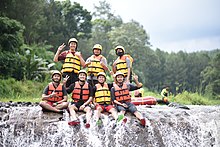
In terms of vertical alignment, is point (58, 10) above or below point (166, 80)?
above

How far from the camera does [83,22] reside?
31844 mm

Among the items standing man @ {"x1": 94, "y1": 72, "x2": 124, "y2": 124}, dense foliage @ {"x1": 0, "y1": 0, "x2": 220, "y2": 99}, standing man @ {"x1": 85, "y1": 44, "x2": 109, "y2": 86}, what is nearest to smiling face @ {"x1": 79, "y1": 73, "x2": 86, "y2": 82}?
standing man @ {"x1": 94, "y1": 72, "x2": 124, "y2": 124}

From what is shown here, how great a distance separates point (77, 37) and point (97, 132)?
2488cm

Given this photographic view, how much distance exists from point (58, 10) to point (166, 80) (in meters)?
22.7

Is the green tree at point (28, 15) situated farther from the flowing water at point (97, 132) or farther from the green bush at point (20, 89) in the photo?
the flowing water at point (97, 132)

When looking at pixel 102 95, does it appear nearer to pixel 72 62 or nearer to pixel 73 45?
pixel 72 62

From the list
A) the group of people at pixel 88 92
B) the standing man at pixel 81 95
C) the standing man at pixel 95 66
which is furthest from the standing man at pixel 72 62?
the standing man at pixel 81 95

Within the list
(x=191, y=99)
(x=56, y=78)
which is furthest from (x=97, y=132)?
(x=191, y=99)

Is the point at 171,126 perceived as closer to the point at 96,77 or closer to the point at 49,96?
the point at 96,77

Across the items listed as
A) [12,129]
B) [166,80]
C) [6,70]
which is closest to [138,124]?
[12,129]

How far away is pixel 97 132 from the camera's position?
635 centimetres

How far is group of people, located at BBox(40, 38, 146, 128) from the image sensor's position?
259 inches

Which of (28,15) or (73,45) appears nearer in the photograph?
(73,45)

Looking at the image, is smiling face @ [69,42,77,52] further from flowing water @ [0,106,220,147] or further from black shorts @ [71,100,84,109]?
flowing water @ [0,106,220,147]
